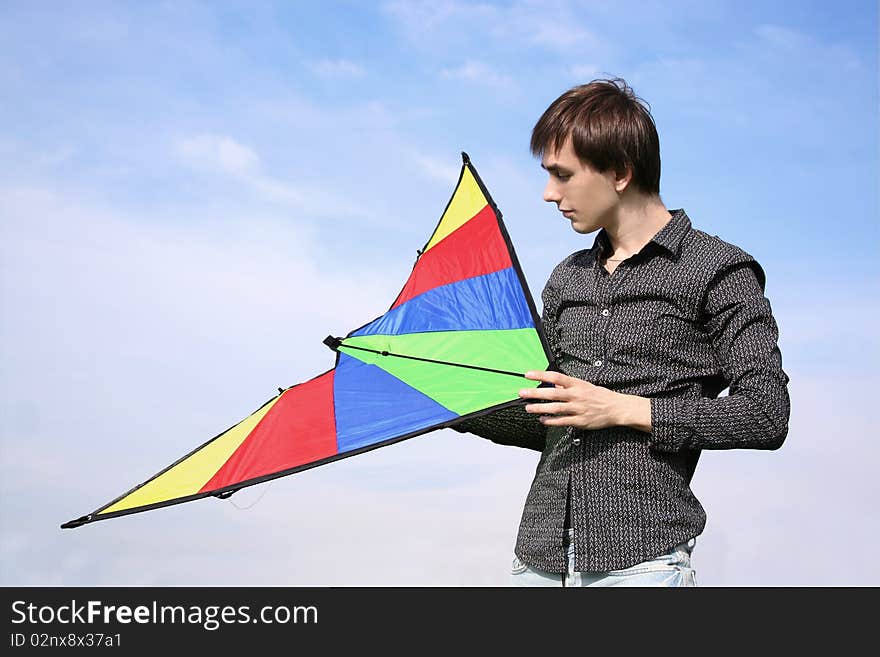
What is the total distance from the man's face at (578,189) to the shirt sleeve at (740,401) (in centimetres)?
42

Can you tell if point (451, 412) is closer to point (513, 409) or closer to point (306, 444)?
point (513, 409)

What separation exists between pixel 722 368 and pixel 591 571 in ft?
2.12

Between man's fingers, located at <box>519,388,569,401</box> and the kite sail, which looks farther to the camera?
the kite sail

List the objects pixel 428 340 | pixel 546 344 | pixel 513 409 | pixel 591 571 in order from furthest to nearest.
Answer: pixel 428 340
pixel 513 409
pixel 546 344
pixel 591 571

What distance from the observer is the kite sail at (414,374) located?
7.89ft

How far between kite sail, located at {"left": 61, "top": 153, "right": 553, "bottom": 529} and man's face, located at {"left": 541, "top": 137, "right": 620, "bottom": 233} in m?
0.28

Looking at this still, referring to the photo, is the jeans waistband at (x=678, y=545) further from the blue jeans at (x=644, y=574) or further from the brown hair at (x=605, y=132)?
the brown hair at (x=605, y=132)

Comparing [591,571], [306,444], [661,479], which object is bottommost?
[591,571]

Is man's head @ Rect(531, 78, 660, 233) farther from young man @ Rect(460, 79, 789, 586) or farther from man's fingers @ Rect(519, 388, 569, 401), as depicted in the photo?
man's fingers @ Rect(519, 388, 569, 401)

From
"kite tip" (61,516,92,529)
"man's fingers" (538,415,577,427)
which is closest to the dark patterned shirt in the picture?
"man's fingers" (538,415,577,427)

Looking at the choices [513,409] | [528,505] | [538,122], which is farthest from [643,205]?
[528,505]

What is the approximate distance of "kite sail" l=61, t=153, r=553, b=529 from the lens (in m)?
2.40

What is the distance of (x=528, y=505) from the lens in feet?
7.97

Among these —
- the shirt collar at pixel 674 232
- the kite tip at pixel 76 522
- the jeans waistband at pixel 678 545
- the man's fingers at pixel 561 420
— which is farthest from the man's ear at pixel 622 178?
the kite tip at pixel 76 522
